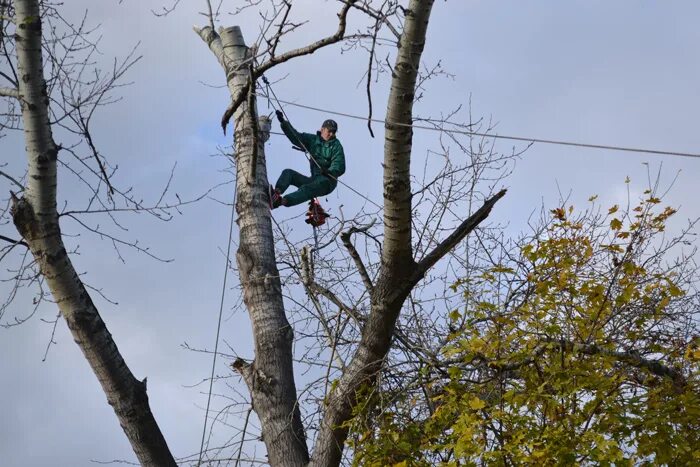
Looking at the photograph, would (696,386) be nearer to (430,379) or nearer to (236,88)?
(430,379)

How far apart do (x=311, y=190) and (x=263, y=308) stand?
6.09 feet

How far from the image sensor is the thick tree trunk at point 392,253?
18.5ft

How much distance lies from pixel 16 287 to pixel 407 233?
2.60 m

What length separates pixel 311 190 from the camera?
8.99 meters

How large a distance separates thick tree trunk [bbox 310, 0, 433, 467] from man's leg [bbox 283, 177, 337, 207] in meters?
2.59

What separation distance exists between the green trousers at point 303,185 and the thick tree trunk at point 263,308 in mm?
848

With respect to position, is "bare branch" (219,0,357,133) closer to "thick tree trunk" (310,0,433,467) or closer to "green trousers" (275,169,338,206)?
"thick tree trunk" (310,0,433,467)

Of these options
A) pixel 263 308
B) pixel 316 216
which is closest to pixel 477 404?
pixel 263 308

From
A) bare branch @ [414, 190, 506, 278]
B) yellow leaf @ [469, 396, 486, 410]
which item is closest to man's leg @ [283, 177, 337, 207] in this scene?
bare branch @ [414, 190, 506, 278]

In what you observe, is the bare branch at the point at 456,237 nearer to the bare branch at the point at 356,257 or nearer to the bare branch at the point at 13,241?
the bare branch at the point at 356,257

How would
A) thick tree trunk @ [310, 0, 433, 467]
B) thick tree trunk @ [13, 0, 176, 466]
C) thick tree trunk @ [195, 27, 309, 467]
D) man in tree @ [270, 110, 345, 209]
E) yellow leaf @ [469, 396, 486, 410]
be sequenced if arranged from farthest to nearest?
man in tree @ [270, 110, 345, 209] < thick tree trunk @ [195, 27, 309, 467] < thick tree trunk @ [13, 0, 176, 466] < yellow leaf @ [469, 396, 486, 410] < thick tree trunk @ [310, 0, 433, 467]

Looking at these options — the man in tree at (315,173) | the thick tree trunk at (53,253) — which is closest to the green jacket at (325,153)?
the man in tree at (315,173)

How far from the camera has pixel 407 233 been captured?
5941mm

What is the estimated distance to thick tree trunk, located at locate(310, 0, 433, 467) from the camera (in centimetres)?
563
